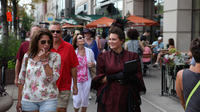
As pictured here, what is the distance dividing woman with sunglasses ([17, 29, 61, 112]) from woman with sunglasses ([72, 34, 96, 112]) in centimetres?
238

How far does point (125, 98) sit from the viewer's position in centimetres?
417

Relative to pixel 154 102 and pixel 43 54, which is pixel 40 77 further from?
pixel 154 102

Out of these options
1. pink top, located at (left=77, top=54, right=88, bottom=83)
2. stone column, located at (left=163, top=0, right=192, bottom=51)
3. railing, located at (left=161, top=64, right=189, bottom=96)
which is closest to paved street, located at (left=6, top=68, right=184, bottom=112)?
railing, located at (left=161, top=64, right=189, bottom=96)

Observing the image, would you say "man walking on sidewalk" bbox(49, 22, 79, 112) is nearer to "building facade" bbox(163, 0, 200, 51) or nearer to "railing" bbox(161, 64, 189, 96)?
"railing" bbox(161, 64, 189, 96)

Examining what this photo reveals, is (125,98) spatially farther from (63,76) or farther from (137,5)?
(137,5)

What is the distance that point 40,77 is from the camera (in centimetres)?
397

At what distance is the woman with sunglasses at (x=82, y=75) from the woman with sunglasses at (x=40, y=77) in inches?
93.7

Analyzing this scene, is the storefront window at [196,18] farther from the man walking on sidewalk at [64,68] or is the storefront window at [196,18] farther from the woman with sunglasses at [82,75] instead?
the man walking on sidewalk at [64,68]

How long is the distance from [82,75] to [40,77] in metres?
2.71

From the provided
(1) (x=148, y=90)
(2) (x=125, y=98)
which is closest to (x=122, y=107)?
(2) (x=125, y=98)

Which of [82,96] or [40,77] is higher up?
[40,77]

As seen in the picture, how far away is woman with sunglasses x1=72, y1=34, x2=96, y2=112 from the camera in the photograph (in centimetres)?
644

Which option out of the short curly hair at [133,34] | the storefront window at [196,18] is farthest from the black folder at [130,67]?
the storefront window at [196,18]

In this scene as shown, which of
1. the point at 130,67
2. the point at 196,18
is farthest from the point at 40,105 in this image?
the point at 196,18
